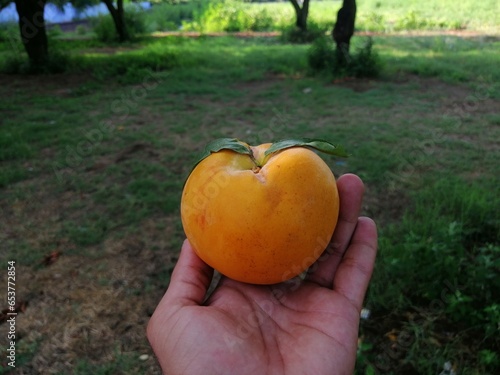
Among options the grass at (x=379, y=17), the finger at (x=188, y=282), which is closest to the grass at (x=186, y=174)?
the finger at (x=188, y=282)

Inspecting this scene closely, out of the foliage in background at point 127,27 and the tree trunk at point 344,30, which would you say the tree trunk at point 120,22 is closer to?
the foliage in background at point 127,27

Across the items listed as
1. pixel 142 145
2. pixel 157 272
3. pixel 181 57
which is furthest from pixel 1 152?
pixel 181 57

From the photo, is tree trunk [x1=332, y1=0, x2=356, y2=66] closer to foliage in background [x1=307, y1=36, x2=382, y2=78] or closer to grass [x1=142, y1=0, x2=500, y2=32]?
foliage in background [x1=307, y1=36, x2=382, y2=78]

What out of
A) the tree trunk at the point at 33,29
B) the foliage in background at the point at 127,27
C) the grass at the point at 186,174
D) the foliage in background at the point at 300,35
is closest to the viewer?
the grass at the point at 186,174

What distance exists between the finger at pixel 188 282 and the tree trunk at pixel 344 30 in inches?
265

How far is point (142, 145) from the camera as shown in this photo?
4.95m

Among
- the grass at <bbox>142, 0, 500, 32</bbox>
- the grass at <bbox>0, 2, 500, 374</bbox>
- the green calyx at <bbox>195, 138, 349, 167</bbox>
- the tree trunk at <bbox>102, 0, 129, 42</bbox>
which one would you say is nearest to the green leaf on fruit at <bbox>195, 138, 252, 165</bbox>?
the green calyx at <bbox>195, 138, 349, 167</bbox>

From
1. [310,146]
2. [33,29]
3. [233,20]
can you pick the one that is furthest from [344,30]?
[233,20]

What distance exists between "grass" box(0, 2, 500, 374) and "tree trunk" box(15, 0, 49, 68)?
0.64 m

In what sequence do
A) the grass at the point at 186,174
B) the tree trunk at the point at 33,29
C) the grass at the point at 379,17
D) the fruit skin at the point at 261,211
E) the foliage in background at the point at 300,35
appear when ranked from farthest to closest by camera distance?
the grass at the point at 379,17, the foliage in background at the point at 300,35, the tree trunk at the point at 33,29, the grass at the point at 186,174, the fruit skin at the point at 261,211

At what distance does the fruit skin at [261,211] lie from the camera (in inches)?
47.9

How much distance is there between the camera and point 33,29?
8156mm

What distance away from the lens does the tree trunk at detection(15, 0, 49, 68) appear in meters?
8.09

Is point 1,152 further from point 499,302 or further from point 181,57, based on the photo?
point 181,57
